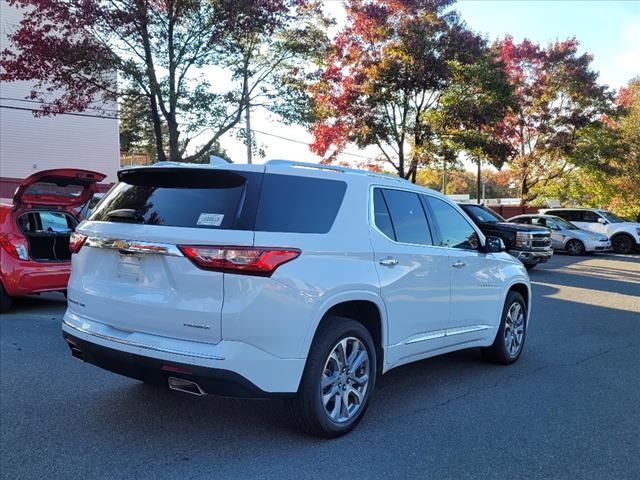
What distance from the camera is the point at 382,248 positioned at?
4340mm

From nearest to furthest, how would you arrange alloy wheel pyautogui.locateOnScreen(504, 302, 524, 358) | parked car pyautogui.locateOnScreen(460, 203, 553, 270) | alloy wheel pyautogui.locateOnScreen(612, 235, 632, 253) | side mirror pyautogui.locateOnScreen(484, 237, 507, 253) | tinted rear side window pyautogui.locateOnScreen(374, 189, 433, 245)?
tinted rear side window pyautogui.locateOnScreen(374, 189, 433, 245), side mirror pyautogui.locateOnScreen(484, 237, 507, 253), alloy wheel pyautogui.locateOnScreen(504, 302, 524, 358), parked car pyautogui.locateOnScreen(460, 203, 553, 270), alloy wheel pyautogui.locateOnScreen(612, 235, 632, 253)

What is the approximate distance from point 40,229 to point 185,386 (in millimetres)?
6513

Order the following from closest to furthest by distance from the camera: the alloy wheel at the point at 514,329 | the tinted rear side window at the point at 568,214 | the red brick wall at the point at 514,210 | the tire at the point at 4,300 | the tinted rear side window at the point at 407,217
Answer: the tinted rear side window at the point at 407,217, the alloy wheel at the point at 514,329, the tire at the point at 4,300, the tinted rear side window at the point at 568,214, the red brick wall at the point at 514,210

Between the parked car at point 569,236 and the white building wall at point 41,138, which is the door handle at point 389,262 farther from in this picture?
the white building wall at point 41,138

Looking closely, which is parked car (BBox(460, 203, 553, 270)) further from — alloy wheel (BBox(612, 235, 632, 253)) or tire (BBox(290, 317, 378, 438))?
tire (BBox(290, 317, 378, 438))

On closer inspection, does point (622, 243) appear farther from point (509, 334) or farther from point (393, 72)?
point (509, 334)

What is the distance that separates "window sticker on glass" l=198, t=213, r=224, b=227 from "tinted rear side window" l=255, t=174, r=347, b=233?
0.23m

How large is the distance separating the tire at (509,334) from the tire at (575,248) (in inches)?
644

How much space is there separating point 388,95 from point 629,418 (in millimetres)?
15960

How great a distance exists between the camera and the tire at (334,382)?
3.79m

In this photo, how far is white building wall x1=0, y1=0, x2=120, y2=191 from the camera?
23.9 meters

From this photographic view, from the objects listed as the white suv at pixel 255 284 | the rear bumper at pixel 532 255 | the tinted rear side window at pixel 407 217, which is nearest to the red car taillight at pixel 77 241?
the white suv at pixel 255 284

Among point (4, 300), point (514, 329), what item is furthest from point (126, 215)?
point (4, 300)

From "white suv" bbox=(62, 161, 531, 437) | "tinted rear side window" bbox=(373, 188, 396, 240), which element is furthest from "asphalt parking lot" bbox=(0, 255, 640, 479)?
"tinted rear side window" bbox=(373, 188, 396, 240)
